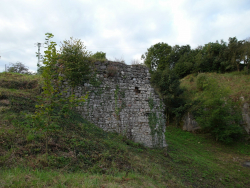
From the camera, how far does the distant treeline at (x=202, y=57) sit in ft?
78.3

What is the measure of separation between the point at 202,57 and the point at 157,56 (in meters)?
7.34

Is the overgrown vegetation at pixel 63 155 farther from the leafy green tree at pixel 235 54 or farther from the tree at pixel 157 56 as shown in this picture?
the tree at pixel 157 56

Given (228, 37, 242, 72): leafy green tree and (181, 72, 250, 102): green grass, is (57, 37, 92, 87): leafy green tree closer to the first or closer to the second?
(181, 72, 250, 102): green grass

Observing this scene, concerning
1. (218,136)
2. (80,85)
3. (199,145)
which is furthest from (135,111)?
(218,136)

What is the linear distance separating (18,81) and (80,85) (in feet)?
10.4

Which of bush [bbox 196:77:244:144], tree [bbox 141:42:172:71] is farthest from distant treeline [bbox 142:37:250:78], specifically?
bush [bbox 196:77:244:144]

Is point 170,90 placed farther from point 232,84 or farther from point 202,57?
point 202,57

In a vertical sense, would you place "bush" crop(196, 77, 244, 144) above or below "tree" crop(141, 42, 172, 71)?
below

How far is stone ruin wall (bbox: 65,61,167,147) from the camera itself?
332 inches

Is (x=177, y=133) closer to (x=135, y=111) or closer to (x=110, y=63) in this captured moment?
(x=135, y=111)

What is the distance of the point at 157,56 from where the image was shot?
28828 mm

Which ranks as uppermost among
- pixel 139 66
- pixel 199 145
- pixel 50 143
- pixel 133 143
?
pixel 139 66

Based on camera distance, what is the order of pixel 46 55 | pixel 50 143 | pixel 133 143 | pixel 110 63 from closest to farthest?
pixel 46 55 → pixel 50 143 → pixel 133 143 → pixel 110 63

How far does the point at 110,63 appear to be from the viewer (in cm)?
892
